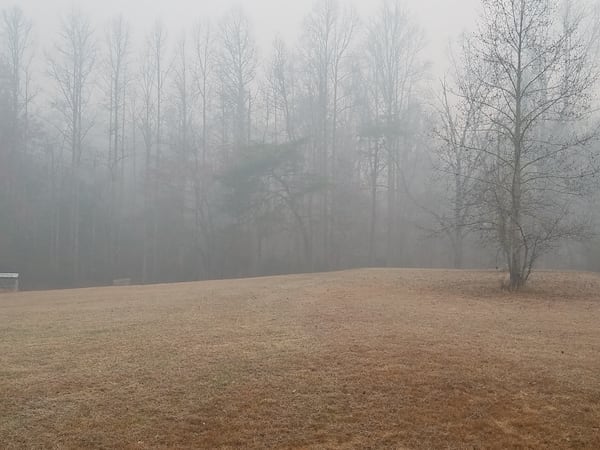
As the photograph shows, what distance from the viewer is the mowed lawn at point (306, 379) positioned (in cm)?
431

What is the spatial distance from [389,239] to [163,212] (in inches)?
536

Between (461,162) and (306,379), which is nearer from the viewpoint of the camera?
(306,379)

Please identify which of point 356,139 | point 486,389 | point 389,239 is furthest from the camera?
point 356,139

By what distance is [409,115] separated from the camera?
33.7m

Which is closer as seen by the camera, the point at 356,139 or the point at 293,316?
the point at 293,316

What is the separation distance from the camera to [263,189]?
2839cm

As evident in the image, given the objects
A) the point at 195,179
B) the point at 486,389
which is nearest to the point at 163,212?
the point at 195,179

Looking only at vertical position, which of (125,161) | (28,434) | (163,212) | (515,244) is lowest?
(28,434)

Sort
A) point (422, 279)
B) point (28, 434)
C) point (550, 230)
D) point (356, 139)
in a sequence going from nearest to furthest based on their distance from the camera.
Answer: point (28, 434) → point (550, 230) → point (422, 279) → point (356, 139)

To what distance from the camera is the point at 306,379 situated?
5336mm

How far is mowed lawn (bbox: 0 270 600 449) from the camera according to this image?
4.31m

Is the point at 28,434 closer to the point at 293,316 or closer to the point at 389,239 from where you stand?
the point at 293,316

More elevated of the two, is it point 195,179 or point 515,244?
point 195,179

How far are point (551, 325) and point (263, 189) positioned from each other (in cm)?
2132
